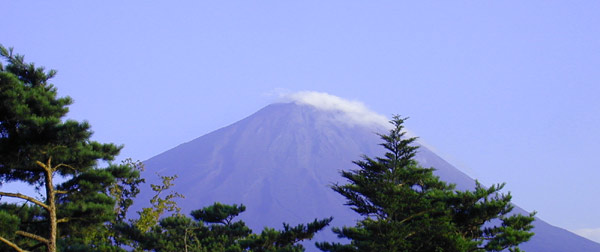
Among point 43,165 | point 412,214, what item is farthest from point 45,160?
point 412,214

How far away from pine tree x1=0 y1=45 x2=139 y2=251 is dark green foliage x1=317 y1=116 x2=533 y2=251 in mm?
7855

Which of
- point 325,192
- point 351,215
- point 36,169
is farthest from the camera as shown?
point 325,192

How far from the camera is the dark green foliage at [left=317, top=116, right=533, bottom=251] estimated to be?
19.5m

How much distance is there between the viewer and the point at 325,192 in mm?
195125

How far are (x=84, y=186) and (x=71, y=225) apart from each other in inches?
31.8

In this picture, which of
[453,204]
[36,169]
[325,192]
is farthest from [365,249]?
[325,192]

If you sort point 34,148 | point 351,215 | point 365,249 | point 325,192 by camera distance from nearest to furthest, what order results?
point 34,148 < point 365,249 < point 351,215 < point 325,192

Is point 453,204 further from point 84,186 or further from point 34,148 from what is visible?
point 34,148

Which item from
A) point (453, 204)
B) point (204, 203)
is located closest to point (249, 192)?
point (204, 203)

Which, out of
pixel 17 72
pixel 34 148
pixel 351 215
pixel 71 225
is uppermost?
pixel 351 215

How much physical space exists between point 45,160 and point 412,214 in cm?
1082

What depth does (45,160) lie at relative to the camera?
13.7 m

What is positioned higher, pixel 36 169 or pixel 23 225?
pixel 36 169

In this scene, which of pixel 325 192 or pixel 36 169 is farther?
pixel 325 192
